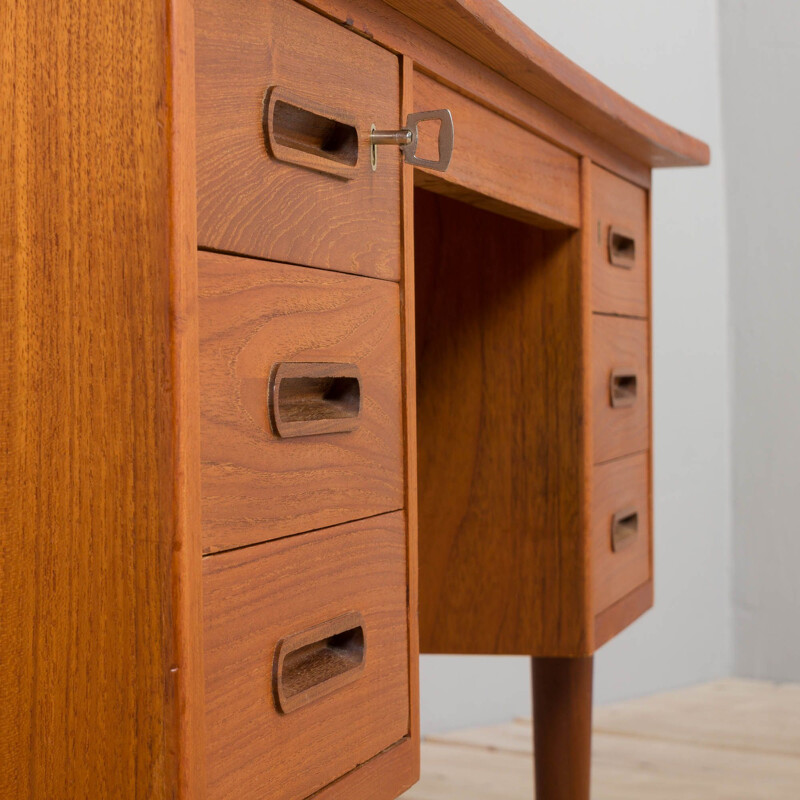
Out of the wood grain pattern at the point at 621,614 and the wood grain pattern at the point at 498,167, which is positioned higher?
the wood grain pattern at the point at 498,167

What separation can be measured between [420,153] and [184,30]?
Result: 1.07ft

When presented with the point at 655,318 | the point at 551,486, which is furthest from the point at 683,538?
the point at 551,486

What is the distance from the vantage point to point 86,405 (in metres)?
0.58

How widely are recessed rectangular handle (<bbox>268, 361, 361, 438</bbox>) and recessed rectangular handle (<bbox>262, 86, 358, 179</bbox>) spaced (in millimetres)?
123

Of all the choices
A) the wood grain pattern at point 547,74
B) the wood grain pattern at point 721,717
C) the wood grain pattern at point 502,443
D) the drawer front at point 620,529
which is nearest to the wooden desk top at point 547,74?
the wood grain pattern at point 547,74

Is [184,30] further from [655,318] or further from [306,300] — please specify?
[655,318]

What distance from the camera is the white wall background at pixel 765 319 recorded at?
248cm

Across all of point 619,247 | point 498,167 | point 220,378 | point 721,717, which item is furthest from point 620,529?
point 721,717

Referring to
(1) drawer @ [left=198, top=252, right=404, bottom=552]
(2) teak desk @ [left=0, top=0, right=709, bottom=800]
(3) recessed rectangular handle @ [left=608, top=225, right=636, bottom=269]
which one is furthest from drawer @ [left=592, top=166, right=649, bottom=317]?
(1) drawer @ [left=198, top=252, right=404, bottom=552]

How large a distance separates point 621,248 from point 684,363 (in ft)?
3.90

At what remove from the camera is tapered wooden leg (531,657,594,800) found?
1.34 m

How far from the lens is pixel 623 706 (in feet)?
7.61

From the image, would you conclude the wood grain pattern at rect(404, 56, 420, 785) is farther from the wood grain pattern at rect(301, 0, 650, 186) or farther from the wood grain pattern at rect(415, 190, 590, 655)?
the wood grain pattern at rect(415, 190, 590, 655)

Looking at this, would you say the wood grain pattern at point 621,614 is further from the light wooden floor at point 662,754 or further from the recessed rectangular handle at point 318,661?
the recessed rectangular handle at point 318,661
